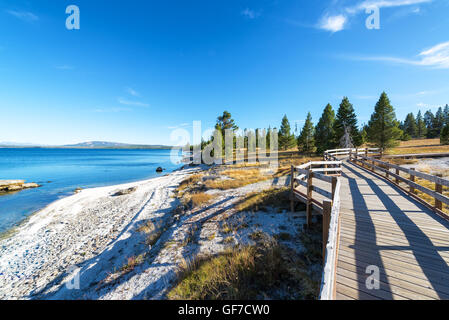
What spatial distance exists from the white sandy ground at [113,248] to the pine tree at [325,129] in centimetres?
3043

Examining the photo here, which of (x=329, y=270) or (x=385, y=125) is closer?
(x=329, y=270)

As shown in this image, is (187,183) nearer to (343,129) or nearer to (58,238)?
(58,238)

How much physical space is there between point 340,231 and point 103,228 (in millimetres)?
12515

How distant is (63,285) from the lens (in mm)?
6195

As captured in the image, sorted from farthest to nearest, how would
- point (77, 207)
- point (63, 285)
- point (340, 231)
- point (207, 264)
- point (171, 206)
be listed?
point (77, 207), point (171, 206), point (63, 285), point (207, 264), point (340, 231)

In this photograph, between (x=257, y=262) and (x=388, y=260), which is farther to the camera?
(x=257, y=262)

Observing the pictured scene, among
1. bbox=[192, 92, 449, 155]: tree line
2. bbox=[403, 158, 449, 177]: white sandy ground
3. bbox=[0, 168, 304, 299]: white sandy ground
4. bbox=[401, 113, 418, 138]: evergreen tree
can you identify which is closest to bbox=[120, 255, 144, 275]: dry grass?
bbox=[0, 168, 304, 299]: white sandy ground

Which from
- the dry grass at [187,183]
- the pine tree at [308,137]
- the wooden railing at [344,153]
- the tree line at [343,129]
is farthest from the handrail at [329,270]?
the pine tree at [308,137]

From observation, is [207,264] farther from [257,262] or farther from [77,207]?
[77,207]

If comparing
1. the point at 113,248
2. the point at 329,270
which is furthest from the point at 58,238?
the point at 329,270

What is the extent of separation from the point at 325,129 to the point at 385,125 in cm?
897

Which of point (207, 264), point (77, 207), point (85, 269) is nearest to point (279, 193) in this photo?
point (207, 264)

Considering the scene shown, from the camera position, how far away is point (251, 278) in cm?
425

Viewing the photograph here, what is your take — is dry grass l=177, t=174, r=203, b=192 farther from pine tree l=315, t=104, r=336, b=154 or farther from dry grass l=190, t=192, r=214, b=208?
pine tree l=315, t=104, r=336, b=154
